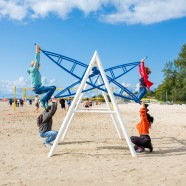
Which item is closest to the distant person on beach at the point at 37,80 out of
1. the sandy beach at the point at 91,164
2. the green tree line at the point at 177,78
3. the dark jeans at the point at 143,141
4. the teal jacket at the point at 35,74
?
the teal jacket at the point at 35,74

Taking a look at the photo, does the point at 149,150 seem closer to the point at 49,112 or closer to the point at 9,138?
Result: the point at 49,112

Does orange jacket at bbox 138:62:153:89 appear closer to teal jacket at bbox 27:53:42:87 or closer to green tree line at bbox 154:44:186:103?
teal jacket at bbox 27:53:42:87

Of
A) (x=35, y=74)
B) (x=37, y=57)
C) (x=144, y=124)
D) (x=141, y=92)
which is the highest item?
(x=37, y=57)

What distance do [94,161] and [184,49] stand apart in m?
82.7

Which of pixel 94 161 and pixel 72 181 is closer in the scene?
pixel 72 181

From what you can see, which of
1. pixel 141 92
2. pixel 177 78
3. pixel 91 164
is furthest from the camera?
pixel 177 78

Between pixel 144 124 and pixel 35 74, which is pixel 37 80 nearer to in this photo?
pixel 35 74

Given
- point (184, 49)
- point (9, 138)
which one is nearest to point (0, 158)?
point (9, 138)

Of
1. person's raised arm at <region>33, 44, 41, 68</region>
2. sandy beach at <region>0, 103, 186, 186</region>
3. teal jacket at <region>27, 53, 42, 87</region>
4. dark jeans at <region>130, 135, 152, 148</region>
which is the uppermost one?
person's raised arm at <region>33, 44, 41, 68</region>

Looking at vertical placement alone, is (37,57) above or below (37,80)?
above

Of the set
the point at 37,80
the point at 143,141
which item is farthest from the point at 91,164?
the point at 37,80

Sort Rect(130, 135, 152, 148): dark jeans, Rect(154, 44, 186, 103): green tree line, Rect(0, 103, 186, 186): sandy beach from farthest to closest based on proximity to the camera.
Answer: Rect(154, 44, 186, 103): green tree line
Rect(130, 135, 152, 148): dark jeans
Rect(0, 103, 186, 186): sandy beach

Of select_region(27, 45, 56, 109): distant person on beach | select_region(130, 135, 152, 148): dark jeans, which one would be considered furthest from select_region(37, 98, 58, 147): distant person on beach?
select_region(130, 135, 152, 148): dark jeans

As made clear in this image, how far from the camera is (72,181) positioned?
242 inches
